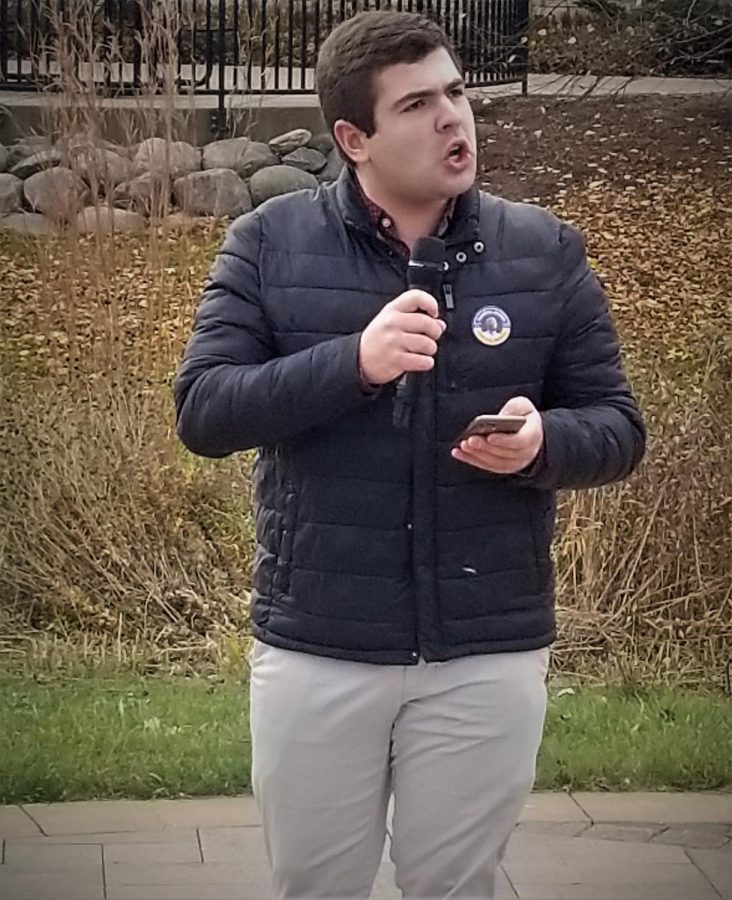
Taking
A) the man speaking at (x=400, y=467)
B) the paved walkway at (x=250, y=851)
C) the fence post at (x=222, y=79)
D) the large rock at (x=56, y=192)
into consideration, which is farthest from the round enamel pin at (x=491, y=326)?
the large rock at (x=56, y=192)

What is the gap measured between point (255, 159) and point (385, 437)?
72.5 inches

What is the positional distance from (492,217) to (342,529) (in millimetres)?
506

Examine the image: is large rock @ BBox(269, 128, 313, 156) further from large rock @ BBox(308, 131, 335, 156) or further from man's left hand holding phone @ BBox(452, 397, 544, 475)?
man's left hand holding phone @ BBox(452, 397, 544, 475)

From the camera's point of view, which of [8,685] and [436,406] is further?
[8,685]

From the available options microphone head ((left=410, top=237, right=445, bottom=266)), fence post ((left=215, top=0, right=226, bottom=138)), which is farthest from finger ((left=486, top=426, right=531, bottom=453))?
fence post ((left=215, top=0, right=226, bottom=138))

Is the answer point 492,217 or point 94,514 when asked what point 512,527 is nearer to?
point 492,217

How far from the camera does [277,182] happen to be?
12.5 feet

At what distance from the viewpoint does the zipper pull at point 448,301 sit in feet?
7.10

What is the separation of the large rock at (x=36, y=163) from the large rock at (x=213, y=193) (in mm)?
300

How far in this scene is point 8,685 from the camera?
13.1 ft

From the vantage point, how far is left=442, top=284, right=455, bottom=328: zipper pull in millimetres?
2164

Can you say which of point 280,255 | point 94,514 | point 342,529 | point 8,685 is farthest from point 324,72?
point 8,685

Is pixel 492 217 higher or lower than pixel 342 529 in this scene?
higher

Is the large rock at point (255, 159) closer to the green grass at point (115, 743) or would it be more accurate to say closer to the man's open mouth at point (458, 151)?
the green grass at point (115, 743)
